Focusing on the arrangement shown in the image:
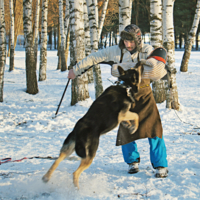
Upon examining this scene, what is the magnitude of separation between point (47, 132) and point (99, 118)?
3.47 m

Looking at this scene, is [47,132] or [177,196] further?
[47,132]

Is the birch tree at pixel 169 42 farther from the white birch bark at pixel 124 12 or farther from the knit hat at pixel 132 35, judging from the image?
the knit hat at pixel 132 35

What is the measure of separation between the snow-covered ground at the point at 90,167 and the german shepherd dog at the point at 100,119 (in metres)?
0.35

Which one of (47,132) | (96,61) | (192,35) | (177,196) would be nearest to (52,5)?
(192,35)

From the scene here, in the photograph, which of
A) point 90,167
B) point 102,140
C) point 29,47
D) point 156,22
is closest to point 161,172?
point 90,167

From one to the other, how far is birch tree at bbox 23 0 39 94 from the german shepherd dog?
8.27m

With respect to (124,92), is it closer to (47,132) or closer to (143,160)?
(143,160)

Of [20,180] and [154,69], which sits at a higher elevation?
[154,69]

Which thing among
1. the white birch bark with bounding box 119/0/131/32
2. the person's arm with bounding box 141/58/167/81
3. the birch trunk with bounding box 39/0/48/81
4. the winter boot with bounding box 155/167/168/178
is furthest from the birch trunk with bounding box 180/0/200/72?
the winter boot with bounding box 155/167/168/178

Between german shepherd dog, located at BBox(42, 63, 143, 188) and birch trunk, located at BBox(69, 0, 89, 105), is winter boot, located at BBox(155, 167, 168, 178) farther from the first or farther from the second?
birch trunk, located at BBox(69, 0, 89, 105)

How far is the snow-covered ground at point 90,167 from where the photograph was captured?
290 centimetres

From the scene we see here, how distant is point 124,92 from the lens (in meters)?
2.88

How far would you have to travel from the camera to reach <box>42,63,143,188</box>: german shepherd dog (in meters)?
2.69

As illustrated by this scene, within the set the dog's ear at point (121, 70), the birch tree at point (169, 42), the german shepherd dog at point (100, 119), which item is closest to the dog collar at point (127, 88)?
the german shepherd dog at point (100, 119)
